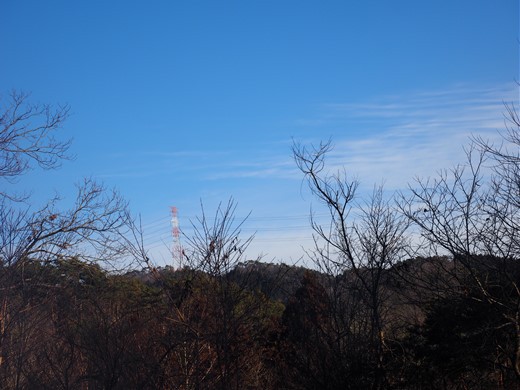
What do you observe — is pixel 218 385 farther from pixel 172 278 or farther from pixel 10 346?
pixel 10 346

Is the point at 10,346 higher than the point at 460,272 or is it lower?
lower

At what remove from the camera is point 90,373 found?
30.9ft

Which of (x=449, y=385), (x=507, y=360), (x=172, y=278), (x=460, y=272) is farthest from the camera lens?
(x=449, y=385)

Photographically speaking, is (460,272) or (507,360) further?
(507,360)

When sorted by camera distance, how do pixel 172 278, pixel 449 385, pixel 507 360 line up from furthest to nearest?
1. pixel 449 385
2. pixel 507 360
3. pixel 172 278

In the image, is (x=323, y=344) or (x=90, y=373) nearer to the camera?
(x=90, y=373)

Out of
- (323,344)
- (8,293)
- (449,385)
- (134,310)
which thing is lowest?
(449,385)

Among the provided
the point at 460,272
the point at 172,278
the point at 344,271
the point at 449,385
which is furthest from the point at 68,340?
the point at 449,385

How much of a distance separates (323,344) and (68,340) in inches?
161

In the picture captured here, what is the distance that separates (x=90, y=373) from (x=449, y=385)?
7.49 meters

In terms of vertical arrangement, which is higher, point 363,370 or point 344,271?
point 344,271

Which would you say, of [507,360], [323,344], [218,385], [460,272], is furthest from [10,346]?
[507,360]

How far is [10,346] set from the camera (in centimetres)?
1152

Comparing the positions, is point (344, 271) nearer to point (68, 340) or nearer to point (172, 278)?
point (172, 278)
